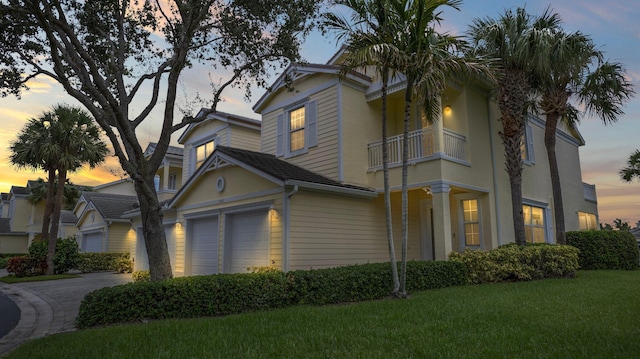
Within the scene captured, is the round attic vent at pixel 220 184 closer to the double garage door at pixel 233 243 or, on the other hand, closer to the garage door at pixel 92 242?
the double garage door at pixel 233 243

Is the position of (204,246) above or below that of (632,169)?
below

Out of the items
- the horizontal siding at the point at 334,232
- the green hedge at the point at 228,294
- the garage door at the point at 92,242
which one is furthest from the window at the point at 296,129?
the garage door at the point at 92,242

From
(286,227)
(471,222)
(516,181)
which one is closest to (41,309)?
(286,227)

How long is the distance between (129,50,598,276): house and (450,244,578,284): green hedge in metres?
0.80

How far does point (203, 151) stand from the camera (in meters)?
21.1

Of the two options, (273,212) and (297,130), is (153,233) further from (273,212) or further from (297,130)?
(297,130)

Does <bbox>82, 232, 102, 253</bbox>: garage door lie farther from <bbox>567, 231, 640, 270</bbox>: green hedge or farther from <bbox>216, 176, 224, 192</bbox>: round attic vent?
<bbox>567, 231, 640, 270</bbox>: green hedge

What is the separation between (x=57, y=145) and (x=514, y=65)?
2173cm

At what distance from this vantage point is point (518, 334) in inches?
213

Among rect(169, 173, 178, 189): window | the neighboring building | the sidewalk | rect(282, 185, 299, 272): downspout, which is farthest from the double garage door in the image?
the neighboring building

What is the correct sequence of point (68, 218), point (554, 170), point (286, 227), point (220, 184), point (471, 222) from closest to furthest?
point (286, 227)
point (220, 184)
point (471, 222)
point (554, 170)
point (68, 218)

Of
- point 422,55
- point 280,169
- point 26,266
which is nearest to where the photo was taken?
point 422,55

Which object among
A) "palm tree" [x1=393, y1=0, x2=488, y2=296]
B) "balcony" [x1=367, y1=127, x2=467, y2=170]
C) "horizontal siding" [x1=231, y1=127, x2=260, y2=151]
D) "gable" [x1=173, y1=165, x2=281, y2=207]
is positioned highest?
"horizontal siding" [x1=231, y1=127, x2=260, y2=151]

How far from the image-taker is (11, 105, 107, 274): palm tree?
816 inches
